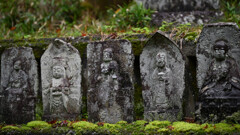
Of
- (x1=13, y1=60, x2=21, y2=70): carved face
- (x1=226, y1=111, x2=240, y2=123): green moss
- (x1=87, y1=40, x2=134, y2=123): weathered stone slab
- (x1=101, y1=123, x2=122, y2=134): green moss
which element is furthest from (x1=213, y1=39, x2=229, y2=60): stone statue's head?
(x1=13, y1=60, x2=21, y2=70): carved face

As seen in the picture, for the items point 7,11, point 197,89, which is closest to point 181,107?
point 197,89

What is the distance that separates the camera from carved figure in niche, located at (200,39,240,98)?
617 cm

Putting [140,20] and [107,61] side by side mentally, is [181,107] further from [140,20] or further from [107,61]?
[140,20]

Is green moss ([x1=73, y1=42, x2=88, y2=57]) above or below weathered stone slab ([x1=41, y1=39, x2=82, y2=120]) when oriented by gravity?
above

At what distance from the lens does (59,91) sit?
Result: 7293 mm

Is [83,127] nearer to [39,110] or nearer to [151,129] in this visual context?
[151,129]

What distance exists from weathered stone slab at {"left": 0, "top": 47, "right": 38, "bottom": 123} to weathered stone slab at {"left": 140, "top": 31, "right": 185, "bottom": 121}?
241 centimetres

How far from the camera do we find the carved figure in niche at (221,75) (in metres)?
6.17

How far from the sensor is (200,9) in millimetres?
9648

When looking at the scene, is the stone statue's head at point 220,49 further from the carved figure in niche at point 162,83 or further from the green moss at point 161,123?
the green moss at point 161,123

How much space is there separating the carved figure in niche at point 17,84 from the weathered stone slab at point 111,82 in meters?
1.46

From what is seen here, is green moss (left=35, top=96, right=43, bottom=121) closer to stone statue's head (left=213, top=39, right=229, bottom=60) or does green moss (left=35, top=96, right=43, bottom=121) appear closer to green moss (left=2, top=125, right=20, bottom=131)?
green moss (left=2, top=125, right=20, bottom=131)

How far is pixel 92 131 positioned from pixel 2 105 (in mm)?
2390

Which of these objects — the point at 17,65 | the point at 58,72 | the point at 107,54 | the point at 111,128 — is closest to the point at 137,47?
the point at 107,54
